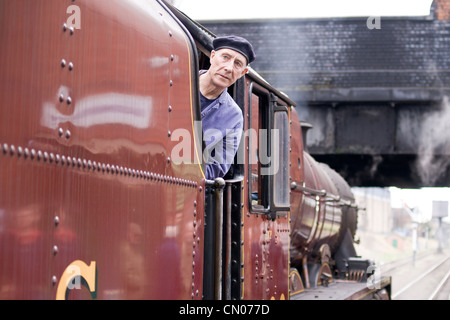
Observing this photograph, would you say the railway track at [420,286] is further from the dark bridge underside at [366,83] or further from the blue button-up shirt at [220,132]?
the blue button-up shirt at [220,132]

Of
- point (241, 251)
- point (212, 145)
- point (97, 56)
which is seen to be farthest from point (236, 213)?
point (97, 56)

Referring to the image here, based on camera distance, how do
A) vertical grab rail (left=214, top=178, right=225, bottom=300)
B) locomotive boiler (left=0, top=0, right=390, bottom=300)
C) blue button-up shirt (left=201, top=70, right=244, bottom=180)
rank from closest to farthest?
locomotive boiler (left=0, top=0, right=390, bottom=300)
vertical grab rail (left=214, top=178, right=225, bottom=300)
blue button-up shirt (left=201, top=70, right=244, bottom=180)

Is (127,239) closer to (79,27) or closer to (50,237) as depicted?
(50,237)

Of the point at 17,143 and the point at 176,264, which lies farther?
the point at 176,264

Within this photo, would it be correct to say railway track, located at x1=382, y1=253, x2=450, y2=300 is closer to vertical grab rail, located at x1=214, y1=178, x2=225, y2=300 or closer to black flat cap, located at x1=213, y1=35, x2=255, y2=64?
vertical grab rail, located at x1=214, y1=178, x2=225, y2=300

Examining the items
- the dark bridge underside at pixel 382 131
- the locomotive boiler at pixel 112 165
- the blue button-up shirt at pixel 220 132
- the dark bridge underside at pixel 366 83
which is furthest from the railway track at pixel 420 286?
the locomotive boiler at pixel 112 165

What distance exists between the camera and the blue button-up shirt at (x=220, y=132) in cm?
396

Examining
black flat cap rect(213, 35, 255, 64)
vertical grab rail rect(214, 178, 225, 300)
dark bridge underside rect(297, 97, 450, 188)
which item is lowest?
vertical grab rail rect(214, 178, 225, 300)

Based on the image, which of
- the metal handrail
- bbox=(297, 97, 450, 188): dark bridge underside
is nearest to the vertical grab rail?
the metal handrail

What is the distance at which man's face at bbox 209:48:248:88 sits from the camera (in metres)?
3.87

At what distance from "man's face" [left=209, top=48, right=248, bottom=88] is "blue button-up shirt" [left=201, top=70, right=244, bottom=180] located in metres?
0.16

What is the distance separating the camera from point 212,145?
3.92 metres

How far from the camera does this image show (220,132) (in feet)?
13.0
